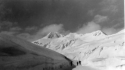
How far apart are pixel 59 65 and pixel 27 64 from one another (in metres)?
0.92

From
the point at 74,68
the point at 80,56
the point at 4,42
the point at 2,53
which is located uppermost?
the point at 80,56

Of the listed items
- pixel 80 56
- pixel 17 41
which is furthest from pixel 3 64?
pixel 80 56

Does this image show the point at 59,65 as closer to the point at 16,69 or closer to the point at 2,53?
the point at 16,69

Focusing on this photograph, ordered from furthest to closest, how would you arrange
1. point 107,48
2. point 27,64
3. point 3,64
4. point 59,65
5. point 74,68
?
point 107,48, point 74,68, point 59,65, point 27,64, point 3,64

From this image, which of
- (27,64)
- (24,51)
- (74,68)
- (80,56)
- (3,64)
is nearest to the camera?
(3,64)

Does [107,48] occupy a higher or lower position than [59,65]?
higher

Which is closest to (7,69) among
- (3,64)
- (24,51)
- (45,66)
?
(3,64)

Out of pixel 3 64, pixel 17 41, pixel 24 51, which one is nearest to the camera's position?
pixel 3 64

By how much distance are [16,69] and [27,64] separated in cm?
23

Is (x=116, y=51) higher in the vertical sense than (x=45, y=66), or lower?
higher

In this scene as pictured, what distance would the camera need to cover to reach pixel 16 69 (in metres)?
2.52

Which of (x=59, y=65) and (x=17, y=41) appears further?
(x=59, y=65)

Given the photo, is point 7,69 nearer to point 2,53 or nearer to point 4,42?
point 2,53

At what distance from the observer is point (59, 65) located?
11.0 feet
